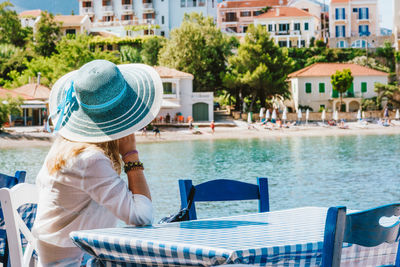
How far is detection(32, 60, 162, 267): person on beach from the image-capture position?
2.62m

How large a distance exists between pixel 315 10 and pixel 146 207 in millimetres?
86622

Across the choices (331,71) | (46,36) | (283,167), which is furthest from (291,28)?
(283,167)

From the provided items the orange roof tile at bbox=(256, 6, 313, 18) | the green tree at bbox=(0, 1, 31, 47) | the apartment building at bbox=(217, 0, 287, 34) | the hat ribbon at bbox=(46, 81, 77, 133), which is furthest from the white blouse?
the apartment building at bbox=(217, 0, 287, 34)

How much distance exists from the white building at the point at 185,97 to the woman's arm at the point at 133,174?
45.3 meters

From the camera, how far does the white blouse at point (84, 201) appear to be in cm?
Result: 260

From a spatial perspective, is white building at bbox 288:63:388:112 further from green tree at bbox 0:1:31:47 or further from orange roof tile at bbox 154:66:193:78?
green tree at bbox 0:1:31:47

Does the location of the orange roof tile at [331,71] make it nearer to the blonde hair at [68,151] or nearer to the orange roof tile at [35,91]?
the orange roof tile at [35,91]

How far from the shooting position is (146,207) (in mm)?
2682

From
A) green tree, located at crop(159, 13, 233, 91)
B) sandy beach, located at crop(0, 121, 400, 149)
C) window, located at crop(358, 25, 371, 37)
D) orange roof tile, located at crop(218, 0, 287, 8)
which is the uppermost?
orange roof tile, located at crop(218, 0, 287, 8)

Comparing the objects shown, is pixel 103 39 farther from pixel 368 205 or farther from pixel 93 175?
pixel 93 175

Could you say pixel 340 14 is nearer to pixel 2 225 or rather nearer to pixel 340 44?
pixel 340 44

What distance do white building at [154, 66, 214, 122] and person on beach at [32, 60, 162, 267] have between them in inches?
1783

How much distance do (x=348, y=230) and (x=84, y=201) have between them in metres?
1.22

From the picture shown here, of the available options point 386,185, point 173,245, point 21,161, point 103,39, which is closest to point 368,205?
point 386,185
